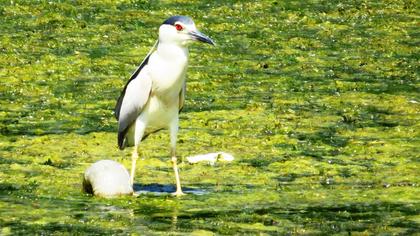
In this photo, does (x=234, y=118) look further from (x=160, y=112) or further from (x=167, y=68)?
(x=167, y=68)

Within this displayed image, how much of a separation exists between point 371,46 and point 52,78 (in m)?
4.86

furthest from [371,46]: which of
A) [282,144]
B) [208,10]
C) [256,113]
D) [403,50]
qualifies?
[282,144]

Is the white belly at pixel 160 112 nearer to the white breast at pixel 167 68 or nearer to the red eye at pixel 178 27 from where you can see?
the white breast at pixel 167 68

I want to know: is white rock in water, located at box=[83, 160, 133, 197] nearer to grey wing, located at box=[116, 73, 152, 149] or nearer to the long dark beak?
grey wing, located at box=[116, 73, 152, 149]

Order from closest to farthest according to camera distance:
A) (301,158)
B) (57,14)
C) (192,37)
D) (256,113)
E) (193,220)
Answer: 1. (193,220)
2. (192,37)
3. (301,158)
4. (256,113)
5. (57,14)

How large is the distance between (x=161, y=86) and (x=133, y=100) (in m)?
0.28

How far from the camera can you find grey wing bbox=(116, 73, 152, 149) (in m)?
11.4

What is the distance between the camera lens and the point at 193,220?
983 centimetres

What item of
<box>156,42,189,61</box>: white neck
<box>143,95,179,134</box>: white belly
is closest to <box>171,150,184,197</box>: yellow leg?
<box>143,95,179,134</box>: white belly

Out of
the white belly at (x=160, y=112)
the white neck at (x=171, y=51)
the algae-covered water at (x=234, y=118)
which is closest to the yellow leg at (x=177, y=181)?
the algae-covered water at (x=234, y=118)

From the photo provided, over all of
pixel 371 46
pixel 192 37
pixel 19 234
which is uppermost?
pixel 371 46

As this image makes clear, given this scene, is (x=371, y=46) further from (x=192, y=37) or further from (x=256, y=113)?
(x=192, y=37)

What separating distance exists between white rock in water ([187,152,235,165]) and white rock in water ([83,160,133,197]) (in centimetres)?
146

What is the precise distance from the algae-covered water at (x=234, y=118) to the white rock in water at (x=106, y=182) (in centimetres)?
10
